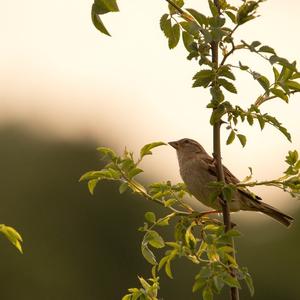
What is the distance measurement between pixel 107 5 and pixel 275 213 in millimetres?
3546

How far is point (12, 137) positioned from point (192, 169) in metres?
41.4

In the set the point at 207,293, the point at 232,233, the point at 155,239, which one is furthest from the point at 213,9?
the point at 207,293

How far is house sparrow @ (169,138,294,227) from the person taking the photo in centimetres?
695

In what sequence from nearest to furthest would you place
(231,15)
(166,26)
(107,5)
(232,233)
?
(107,5) → (232,233) → (231,15) → (166,26)

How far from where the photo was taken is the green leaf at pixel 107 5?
3.90m

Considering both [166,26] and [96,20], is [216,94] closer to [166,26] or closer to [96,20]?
[166,26]

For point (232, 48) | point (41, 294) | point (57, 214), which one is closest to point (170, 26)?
point (232, 48)

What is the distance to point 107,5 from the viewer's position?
391 cm

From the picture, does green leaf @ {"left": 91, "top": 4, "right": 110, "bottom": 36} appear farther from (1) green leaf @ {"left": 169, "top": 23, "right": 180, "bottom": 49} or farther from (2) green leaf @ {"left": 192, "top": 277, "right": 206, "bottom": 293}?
(2) green leaf @ {"left": 192, "top": 277, "right": 206, "bottom": 293}

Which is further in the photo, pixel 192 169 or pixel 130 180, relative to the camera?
pixel 192 169

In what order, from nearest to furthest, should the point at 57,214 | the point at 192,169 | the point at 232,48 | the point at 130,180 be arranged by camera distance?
1. the point at 232,48
2. the point at 130,180
3. the point at 192,169
4. the point at 57,214

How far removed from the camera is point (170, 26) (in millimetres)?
4566

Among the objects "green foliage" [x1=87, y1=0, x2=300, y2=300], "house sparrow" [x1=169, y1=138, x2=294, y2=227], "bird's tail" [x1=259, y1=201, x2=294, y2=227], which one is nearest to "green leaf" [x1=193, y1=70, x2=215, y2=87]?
"green foliage" [x1=87, y1=0, x2=300, y2=300]

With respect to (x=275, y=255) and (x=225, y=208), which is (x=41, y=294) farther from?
(x=225, y=208)
